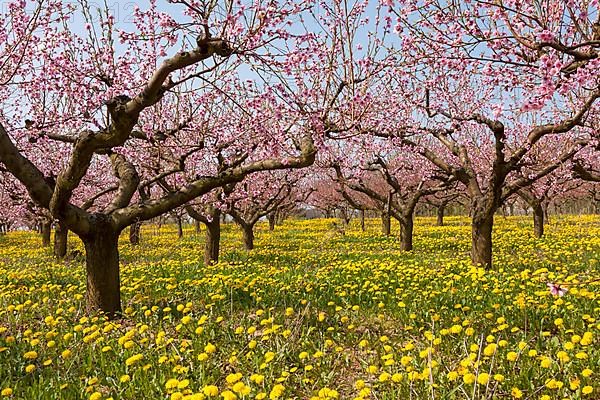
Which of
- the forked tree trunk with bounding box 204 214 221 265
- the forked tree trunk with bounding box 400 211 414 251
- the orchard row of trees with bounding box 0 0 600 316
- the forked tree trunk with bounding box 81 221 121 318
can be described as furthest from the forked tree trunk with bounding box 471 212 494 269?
the forked tree trunk with bounding box 81 221 121 318

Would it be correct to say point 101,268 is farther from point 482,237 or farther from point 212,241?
point 482,237

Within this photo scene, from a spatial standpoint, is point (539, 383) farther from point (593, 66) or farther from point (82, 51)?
point (82, 51)

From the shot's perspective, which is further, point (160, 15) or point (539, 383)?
point (160, 15)

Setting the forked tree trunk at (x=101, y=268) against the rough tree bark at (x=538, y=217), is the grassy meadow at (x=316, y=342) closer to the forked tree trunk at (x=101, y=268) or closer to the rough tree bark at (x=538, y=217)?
the forked tree trunk at (x=101, y=268)

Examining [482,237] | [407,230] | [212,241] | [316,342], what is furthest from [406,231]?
[316,342]

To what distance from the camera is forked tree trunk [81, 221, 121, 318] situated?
253 inches

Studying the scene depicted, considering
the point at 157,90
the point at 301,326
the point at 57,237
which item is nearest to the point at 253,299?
the point at 301,326

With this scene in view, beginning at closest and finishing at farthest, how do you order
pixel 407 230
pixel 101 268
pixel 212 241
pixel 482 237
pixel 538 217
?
pixel 101 268, pixel 482 237, pixel 212 241, pixel 407 230, pixel 538 217

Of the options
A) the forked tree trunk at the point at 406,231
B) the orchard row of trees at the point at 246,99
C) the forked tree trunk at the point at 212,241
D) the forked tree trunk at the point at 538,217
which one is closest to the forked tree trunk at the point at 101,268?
the orchard row of trees at the point at 246,99

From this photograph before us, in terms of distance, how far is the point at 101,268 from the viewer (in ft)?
21.3

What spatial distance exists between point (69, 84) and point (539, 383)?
8513 mm

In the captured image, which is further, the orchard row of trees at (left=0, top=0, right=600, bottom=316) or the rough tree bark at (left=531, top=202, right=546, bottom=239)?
the rough tree bark at (left=531, top=202, right=546, bottom=239)

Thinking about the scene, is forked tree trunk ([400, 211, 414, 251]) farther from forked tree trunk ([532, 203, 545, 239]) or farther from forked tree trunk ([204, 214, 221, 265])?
forked tree trunk ([532, 203, 545, 239])

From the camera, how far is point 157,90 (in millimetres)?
5535
